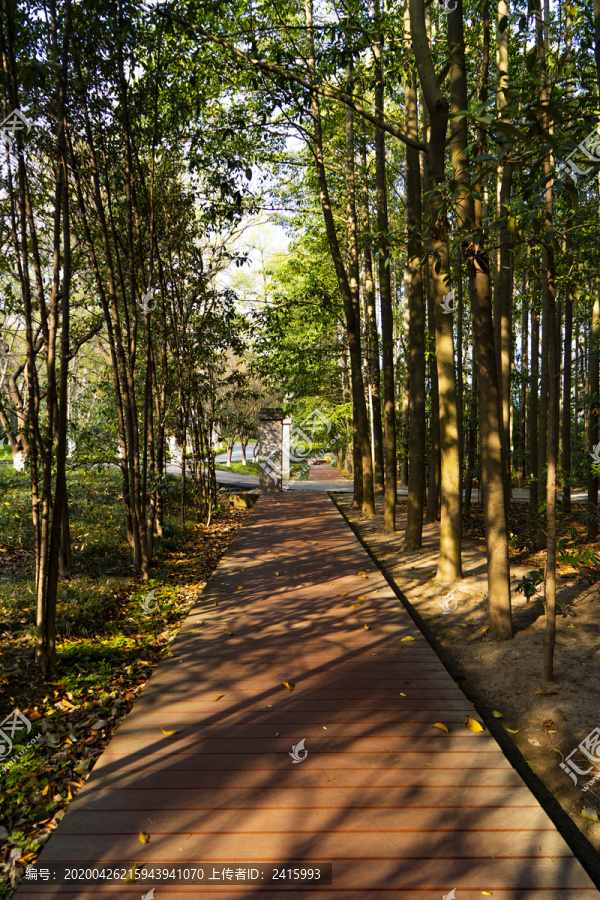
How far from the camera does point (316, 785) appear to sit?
251 cm

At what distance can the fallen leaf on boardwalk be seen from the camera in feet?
9.80

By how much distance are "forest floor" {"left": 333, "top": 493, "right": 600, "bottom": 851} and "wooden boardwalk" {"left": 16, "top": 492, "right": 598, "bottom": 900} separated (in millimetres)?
296

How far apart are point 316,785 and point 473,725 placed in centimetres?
99

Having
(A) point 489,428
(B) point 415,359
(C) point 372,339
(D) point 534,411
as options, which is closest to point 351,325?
(C) point 372,339

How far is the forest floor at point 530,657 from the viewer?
2.92 m

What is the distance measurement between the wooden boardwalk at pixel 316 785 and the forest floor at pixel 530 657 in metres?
0.30

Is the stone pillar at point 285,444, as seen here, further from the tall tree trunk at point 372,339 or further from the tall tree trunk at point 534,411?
the tall tree trunk at point 534,411

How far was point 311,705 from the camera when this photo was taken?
3244 millimetres

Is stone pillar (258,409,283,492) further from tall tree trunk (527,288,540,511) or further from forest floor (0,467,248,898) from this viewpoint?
tall tree trunk (527,288,540,511)

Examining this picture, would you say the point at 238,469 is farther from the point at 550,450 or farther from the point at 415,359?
the point at 550,450

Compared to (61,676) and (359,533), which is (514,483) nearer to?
(359,533)

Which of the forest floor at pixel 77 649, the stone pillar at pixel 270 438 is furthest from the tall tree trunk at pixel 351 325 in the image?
the forest floor at pixel 77 649

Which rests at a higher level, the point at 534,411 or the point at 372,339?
the point at 372,339

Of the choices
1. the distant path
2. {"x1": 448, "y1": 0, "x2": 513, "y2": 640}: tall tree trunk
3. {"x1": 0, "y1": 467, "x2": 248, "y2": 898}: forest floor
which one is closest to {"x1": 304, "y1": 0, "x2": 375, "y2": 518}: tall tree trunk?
{"x1": 0, "y1": 467, "x2": 248, "y2": 898}: forest floor
